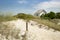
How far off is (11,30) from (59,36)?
4.90 metres

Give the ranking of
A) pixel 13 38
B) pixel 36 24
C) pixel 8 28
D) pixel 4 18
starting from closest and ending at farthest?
pixel 13 38
pixel 8 28
pixel 4 18
pixel 36 24

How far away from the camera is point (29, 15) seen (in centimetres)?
2509

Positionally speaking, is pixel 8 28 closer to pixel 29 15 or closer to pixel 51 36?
pixel 51 36

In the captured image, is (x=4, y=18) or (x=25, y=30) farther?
(x=4, y=18)

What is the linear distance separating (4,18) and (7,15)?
658 millimetres

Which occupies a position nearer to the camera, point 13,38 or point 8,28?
point 13,38

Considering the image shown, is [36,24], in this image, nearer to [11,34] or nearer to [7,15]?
[7,15]

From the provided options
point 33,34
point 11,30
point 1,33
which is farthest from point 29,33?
point 1,33

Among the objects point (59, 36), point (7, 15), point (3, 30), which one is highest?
point (7, 15)

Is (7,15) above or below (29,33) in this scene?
above

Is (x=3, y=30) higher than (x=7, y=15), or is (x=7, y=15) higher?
(x=7, y=15)

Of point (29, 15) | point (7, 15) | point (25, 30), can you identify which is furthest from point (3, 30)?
point (29, 15)

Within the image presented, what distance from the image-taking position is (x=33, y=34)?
50.4ft

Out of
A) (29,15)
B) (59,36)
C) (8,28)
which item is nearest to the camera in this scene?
(8,28)
